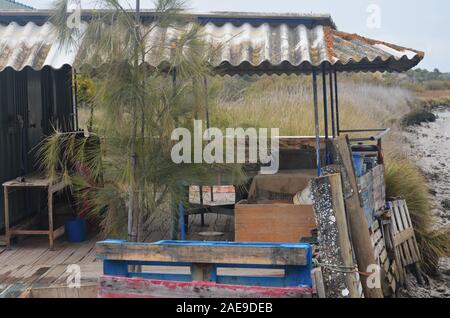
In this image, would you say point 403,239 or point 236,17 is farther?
point 403,239

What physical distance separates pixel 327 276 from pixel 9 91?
4.90 meters

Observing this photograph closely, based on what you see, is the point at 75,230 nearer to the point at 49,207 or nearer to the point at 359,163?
the point at 49,207

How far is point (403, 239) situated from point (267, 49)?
291cm

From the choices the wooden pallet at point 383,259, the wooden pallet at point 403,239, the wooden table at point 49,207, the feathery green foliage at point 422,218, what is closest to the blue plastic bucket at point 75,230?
the wooden table at point 49,207

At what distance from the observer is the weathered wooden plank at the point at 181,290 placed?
3.95 metres

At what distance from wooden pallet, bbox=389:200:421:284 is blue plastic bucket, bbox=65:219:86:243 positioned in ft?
12.2

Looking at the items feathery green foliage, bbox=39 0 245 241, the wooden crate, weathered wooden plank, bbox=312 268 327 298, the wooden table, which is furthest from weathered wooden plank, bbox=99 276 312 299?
the wooden table

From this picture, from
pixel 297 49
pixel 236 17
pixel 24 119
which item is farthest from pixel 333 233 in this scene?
pixel 24 119

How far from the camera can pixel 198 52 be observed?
501 cm

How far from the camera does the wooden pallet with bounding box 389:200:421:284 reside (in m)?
7.37

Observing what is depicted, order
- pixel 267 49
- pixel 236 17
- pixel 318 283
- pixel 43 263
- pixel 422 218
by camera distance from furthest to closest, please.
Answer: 1. pixel 422 218
2. pixel 236 17
3. pixel 267 49
4. pixel 43 263
5. pixel 318 283

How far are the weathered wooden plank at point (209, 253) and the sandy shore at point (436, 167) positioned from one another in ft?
12.1

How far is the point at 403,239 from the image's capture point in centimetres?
762
